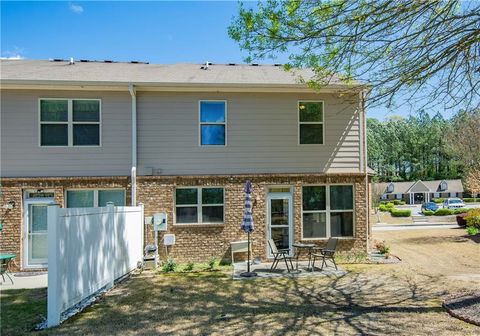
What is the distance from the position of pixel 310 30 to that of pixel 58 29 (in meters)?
9.00

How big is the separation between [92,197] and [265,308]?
6817mm

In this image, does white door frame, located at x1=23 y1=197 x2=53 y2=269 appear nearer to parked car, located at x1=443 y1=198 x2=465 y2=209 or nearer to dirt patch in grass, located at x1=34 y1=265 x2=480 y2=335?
dirt patch in grass, located at x1=34 y1=265 x2=480 y2=335

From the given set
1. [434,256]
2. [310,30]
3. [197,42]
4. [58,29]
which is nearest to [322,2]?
[310,30]

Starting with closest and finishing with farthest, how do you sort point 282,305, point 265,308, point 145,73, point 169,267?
point 265,308 < point 282,305 < point 169,267 < point 145,73

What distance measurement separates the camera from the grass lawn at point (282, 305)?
230 inches

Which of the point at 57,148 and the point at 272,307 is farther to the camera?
the point at 57,148

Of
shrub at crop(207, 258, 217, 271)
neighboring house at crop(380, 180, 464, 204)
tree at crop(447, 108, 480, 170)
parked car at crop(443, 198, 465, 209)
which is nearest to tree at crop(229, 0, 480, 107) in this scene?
shrub at crop(207, 258, 217, 271)

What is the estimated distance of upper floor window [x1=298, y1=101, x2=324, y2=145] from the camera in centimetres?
1211

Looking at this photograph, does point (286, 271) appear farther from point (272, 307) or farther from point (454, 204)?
point (454, 204)

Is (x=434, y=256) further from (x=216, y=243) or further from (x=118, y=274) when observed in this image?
(x=118, y=274)

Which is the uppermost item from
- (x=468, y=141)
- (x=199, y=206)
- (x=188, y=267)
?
(x=468, y=141)

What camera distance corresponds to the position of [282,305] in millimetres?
7180

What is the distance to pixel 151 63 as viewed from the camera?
14.9m

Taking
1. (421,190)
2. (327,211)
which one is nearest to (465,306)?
(327,211)
